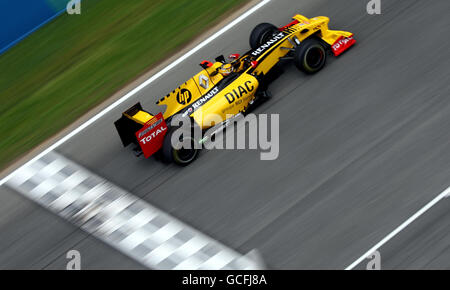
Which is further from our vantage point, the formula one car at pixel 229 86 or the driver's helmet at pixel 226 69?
the driver's helmet at pixel 226 69

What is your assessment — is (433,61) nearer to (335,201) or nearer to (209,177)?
(335,201)

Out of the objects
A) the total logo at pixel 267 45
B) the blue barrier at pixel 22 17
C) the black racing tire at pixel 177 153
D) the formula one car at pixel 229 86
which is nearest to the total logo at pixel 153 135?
the formula one car at pixel 229 86

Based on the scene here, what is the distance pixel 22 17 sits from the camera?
13227 mm

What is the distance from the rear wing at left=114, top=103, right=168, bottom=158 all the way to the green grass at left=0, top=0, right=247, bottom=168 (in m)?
2.19

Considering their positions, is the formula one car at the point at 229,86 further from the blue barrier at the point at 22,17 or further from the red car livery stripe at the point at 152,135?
the blue barrier at the point at 22,17

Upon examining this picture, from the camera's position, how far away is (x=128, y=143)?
10.0 metres

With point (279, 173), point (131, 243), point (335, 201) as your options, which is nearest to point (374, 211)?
point (335, 201)

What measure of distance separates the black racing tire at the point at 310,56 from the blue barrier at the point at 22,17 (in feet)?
19.7

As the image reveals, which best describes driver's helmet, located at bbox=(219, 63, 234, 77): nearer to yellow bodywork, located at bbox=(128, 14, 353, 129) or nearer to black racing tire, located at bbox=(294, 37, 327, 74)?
yellow bodywork, located at bbox=(128, 14, 353, 129)

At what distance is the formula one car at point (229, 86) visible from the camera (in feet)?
32.1

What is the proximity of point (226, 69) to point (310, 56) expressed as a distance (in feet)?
4.79

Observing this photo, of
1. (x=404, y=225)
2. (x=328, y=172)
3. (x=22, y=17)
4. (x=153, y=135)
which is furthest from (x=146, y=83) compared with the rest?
(x=404, y=225)

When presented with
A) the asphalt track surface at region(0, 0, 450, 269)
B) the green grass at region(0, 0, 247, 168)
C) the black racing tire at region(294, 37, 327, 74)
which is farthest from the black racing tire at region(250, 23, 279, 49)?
the green grass at region(0, 0, 247, 168)

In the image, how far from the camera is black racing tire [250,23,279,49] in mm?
11203
